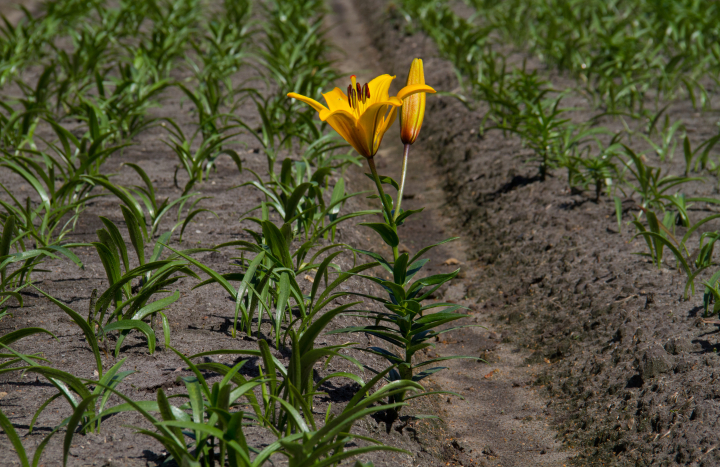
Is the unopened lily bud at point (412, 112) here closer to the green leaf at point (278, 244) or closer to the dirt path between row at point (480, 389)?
the green leaf at point (278, 244)

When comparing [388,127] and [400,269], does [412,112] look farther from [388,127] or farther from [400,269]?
[400,269]

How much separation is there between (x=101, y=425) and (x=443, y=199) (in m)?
2.63

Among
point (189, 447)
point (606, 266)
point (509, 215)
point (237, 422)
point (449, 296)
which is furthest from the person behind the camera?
point (509, 215)

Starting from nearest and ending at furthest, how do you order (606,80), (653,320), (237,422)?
1. (237,422)
2. (653,320)
3. (606,80)

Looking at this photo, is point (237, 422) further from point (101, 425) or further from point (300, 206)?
point (300, 206)

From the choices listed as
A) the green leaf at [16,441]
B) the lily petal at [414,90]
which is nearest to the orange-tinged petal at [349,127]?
the lily petal at [414,90]

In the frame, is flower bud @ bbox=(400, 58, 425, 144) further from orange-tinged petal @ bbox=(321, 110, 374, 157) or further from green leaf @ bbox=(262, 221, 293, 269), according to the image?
green leaf @ bbox=(262, 221, 293, 269)

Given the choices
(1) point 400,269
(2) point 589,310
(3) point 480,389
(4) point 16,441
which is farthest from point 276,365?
(2) point 589,310

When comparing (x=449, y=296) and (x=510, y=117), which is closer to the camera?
(x=449, y=296)

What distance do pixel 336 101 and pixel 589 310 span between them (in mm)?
1423

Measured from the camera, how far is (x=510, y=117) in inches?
134

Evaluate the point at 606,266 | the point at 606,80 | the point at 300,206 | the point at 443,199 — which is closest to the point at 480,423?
the point at 606,266

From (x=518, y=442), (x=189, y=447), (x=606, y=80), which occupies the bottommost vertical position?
(x=518, y=442)

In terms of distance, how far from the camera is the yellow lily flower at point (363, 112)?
119cm
